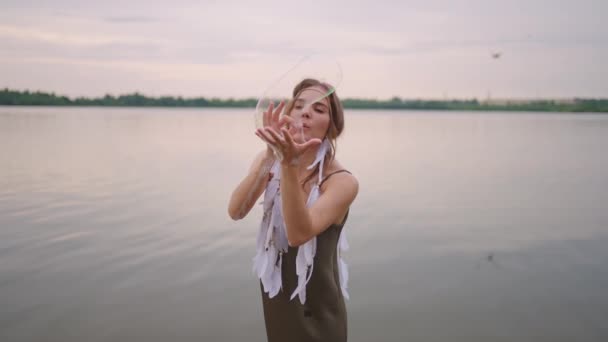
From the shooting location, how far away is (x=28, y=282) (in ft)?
19.5

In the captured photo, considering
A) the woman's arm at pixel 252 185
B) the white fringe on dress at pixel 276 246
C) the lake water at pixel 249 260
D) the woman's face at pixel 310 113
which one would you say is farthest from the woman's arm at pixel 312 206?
the lake water at pixel 249 260

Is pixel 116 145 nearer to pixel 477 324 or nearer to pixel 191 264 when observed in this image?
pixel 191 264

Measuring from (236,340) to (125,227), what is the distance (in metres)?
4.21

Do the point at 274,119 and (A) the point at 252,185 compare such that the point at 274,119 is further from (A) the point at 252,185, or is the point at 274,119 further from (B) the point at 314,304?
(B) the point at 314,304

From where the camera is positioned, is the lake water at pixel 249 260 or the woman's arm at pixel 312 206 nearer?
the woman's arm at pixel 312 206

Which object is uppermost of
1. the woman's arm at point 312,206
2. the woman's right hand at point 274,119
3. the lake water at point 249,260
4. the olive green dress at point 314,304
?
the woman's right hand at point 274,119

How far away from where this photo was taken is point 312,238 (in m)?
2.22

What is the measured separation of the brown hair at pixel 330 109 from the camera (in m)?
2.31

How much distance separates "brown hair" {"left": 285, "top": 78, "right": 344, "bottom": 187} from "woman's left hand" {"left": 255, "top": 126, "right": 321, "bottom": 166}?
1.79 ft

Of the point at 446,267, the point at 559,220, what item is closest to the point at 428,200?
the point at 559,220

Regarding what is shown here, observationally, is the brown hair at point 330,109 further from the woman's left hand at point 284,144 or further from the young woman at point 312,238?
the woman's left hand at point 284,144

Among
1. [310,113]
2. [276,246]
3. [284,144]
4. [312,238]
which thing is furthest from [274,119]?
[276,246]

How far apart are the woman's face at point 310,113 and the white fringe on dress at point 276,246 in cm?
12

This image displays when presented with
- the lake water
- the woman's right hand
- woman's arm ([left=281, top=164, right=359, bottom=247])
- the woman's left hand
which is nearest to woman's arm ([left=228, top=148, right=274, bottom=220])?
woman's arm ([left=281, top=164, right=359, bottom=247])
